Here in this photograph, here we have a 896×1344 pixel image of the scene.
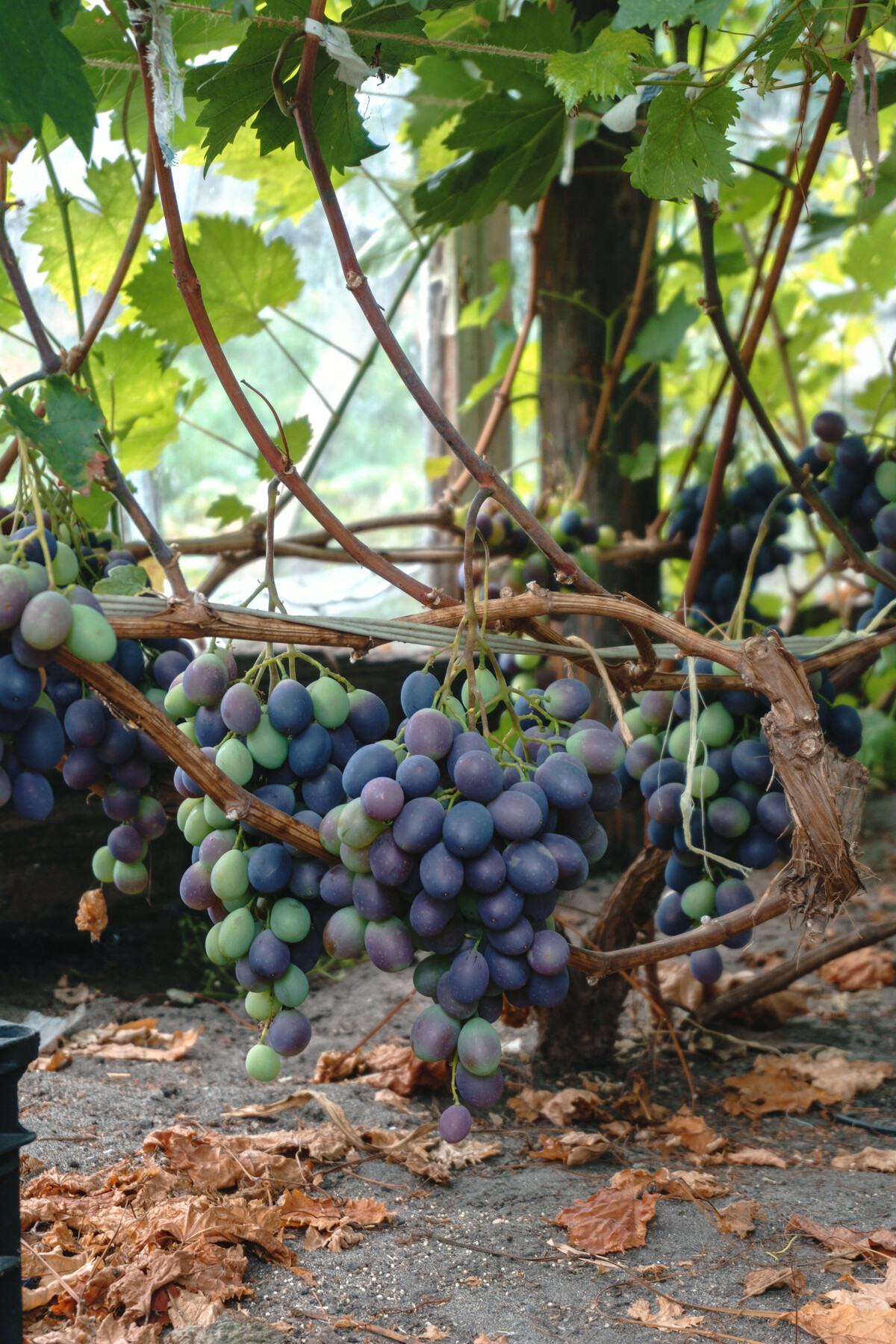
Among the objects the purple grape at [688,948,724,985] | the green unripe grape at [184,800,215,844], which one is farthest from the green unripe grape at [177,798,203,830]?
the purple grape at [688,948,724,985]

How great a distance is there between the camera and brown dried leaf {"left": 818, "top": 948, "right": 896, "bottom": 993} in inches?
70.9

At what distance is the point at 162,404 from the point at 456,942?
1.02 meters

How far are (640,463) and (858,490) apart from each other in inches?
26.7

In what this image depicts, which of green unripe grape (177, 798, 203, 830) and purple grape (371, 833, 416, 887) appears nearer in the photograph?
purple grape (371, 833, 416, 887)

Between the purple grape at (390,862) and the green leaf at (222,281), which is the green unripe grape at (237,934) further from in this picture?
the green leaf at (222,281)

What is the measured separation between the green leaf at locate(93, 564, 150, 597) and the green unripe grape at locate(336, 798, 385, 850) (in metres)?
0.29

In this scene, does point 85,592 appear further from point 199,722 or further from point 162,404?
point 162,404

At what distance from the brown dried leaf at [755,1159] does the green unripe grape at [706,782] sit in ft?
1.45

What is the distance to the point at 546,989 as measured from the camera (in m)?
0.76

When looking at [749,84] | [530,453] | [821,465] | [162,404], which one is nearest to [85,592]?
[749,84]

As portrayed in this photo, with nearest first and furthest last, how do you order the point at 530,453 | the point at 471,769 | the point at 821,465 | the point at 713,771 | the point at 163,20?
the point at 471,769, the point at 163,20, the point at 713,771, the point at 821,465, the point at 530,453

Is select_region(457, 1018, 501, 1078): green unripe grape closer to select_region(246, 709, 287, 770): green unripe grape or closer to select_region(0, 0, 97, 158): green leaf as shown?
select_region(246, 709, 287, 770): green unripe grape

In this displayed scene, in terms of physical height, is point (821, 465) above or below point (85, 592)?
above

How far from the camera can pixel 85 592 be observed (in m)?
0.72
